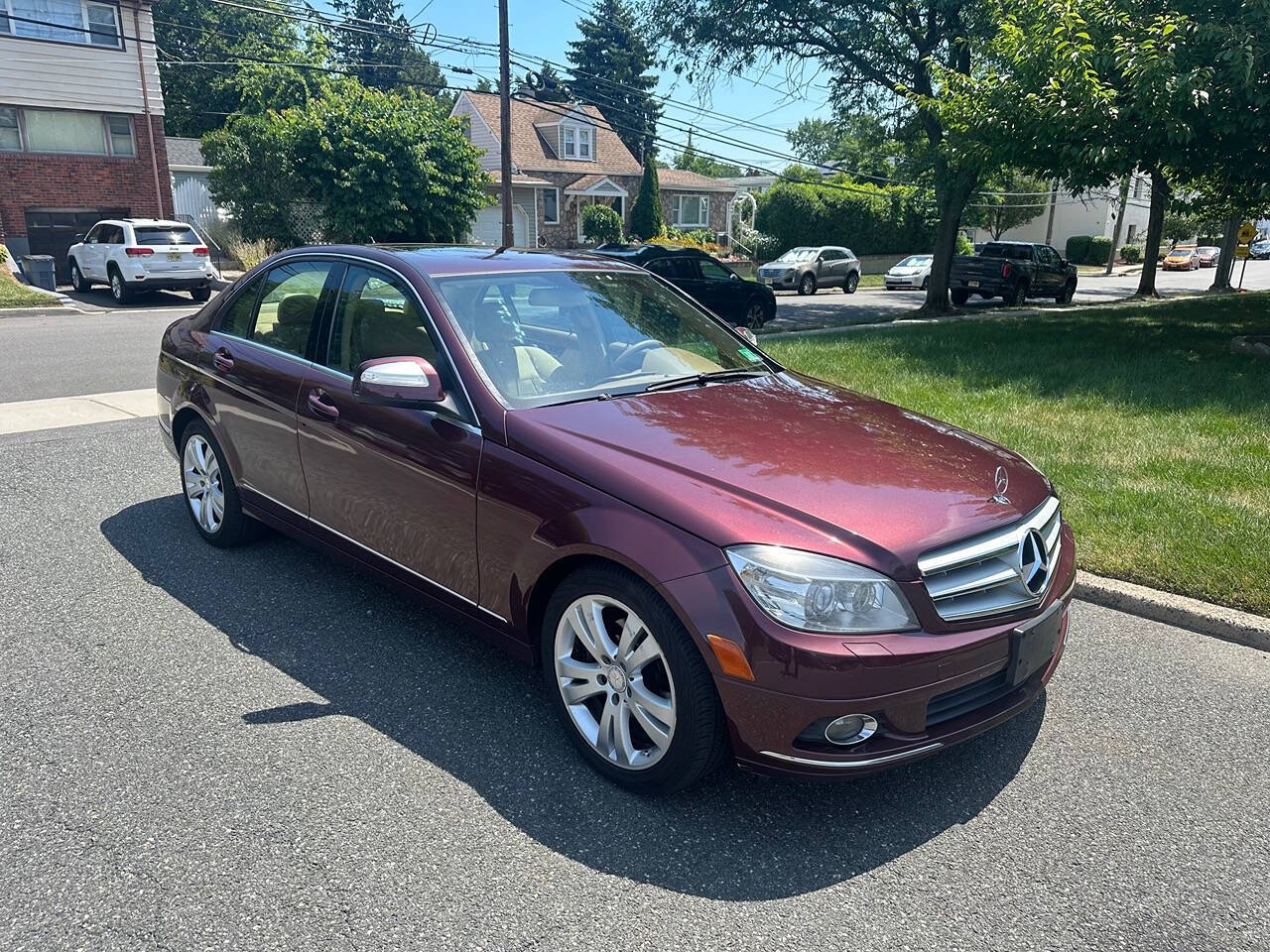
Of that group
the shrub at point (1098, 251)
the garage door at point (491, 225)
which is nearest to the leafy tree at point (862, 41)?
the garage door at point (491, 225)

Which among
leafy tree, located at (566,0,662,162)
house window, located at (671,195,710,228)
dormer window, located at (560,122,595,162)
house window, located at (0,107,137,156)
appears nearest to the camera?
house window, located at (0,107,137,156)

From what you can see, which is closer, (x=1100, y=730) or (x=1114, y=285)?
(x=1100, y=730)

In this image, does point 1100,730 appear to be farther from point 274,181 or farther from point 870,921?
point 274,181

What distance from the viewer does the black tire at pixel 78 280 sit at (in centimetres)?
2256

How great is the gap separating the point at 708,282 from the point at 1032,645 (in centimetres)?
1592

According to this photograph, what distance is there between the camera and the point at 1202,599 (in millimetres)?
4699

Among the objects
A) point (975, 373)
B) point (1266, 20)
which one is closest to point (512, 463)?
point (975, 373)

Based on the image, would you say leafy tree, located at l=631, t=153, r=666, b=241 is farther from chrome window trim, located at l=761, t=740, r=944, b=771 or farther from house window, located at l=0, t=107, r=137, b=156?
chrome window trim, located at l=761, t=740, r=944, b=771

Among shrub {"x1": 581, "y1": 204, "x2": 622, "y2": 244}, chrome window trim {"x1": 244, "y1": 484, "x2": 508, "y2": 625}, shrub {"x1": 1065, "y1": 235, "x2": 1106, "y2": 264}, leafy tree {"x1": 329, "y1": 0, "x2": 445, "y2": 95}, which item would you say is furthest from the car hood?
leafy tree {"x1": 329, "y1": 0, "x2": 445, "y2": 95}

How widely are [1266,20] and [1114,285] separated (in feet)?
106

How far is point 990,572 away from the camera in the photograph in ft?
10.1

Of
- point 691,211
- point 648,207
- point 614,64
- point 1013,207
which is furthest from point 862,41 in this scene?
point 614,64

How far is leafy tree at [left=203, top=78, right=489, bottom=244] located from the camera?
25125mm

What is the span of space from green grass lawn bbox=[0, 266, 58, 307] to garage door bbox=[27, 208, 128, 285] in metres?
7.64
